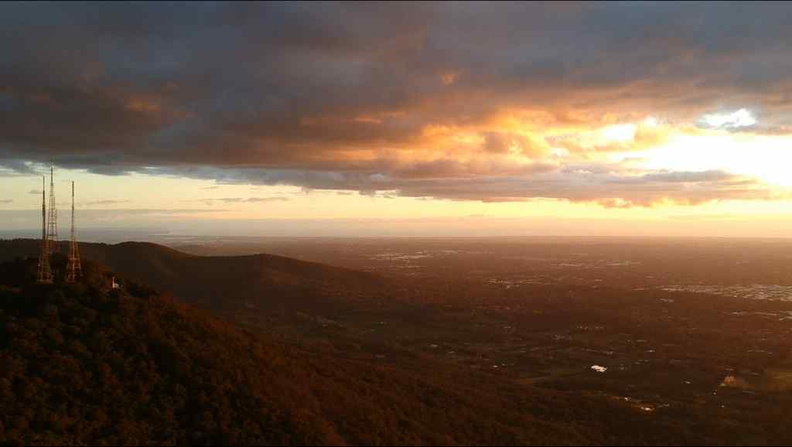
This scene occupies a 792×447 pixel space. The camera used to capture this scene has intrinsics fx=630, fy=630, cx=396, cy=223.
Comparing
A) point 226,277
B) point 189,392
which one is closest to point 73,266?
point 189,392

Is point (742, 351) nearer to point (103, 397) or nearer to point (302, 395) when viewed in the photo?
point (302, 395)

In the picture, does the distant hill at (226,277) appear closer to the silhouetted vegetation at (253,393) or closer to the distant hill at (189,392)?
the silhouetted vegetation at (253,393)

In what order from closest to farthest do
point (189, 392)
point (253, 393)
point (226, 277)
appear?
1. point (189, 392)
2. point (253, 393)
3. point (226, 277)

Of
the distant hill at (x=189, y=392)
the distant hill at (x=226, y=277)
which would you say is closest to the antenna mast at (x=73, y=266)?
the distant hill at (x=189, y=392)

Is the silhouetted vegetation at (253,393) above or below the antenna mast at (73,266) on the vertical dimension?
below

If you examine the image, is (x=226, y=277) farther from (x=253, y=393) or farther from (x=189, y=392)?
(x=253, y=393)

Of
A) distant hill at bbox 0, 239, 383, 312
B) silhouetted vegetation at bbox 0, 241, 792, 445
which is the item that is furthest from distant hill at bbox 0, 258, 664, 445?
distant hill at bbox 0, 239, 383, 312

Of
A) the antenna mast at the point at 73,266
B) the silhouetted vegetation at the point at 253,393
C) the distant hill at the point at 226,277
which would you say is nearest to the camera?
the silhouetted vegetation at the point at 253,393
